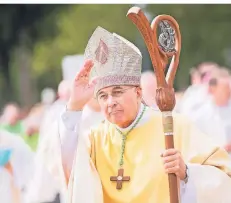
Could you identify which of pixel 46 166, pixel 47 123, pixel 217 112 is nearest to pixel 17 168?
pixel 47 123

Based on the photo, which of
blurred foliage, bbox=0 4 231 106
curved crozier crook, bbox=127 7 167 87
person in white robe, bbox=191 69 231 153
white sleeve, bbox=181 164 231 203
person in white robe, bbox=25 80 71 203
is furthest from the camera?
blurred foliage, bbox=0 4 231 106

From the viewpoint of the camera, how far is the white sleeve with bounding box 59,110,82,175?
9.66 ft

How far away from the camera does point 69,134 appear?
2947mm

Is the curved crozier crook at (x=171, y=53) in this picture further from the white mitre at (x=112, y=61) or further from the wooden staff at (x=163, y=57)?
the white mitre at (x=112, y=61)

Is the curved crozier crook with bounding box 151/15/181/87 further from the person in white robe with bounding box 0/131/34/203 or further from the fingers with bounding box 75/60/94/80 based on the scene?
the person in white robe with bounding box 0/131/34/203

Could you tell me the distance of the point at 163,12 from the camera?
3.40 m

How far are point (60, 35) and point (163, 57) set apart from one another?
3.10 feet

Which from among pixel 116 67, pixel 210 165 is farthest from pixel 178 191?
pixel 116 67

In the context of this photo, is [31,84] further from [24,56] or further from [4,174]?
[4,174]

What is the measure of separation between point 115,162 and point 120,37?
40cm

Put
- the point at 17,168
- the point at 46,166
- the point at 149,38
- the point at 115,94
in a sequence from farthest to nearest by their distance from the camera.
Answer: the point at 17,168 < the point at 46,166 < the point at 115,94 < the point at 149,38

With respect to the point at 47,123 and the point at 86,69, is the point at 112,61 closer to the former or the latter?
the point at 86,69

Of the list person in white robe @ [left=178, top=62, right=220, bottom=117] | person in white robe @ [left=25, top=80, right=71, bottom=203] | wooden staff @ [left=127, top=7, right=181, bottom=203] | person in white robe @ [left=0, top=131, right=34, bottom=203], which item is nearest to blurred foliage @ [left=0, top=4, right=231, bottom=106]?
person in white robe @ [left=178, top=62, right=220, bottom=117]

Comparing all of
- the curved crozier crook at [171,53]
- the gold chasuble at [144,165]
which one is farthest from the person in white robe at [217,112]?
the curved crozier crook at [171,53]
